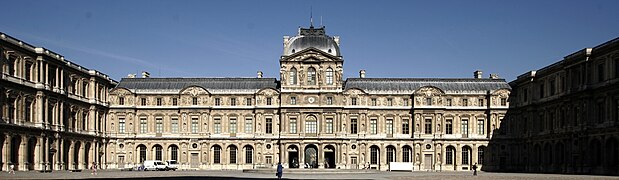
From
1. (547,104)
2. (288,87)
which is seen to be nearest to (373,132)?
(288,87)

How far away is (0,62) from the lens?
208 feet

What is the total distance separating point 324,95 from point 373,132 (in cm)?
689

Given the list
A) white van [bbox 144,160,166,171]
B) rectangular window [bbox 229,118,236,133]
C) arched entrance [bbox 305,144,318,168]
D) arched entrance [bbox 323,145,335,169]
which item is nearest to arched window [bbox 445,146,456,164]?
arched entrance [bbox 323,145,335,169]

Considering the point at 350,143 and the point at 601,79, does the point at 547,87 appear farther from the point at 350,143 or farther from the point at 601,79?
the point at 350,143

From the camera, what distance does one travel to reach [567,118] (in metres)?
73.1

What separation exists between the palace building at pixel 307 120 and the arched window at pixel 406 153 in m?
0.17

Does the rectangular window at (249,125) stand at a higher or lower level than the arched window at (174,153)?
higher

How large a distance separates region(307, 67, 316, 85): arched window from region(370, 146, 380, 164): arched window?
978cm

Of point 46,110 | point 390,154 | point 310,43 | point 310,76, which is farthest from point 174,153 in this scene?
point 390,154

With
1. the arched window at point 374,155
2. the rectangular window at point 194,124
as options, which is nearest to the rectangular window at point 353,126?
the arched window at point 374,155

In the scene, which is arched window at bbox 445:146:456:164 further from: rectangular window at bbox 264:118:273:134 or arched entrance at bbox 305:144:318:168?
rectangular window at bbox 264:118:273:134

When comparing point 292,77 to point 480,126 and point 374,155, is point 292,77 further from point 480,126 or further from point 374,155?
point 480,126

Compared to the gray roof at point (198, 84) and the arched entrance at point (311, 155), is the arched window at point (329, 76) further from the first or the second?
the arched entrance at point (311, 155)

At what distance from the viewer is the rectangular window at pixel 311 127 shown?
3529 inches
